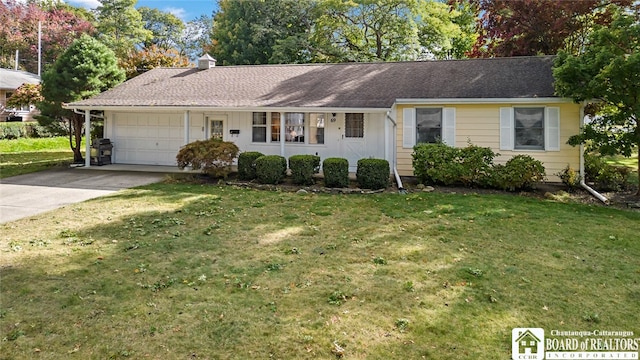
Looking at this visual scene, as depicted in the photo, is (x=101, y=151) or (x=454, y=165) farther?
(x=101, y=151)

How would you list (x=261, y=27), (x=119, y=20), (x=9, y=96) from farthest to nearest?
(x=119, y=20), (x=9, y=96), (x=261, y=27)

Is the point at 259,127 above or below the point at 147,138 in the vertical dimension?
above

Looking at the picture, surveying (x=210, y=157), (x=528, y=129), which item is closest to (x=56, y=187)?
(x=210, y=157)

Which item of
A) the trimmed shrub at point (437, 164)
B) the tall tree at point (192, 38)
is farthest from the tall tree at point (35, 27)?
the trimmed shrub at point (437, 164)

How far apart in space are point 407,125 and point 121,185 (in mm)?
8377

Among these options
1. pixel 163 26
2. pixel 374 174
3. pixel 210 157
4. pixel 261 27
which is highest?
pixel 163 26

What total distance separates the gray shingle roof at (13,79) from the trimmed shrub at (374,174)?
2896 cm

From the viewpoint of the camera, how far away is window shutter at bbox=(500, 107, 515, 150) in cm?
1164

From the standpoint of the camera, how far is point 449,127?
12.1 metres

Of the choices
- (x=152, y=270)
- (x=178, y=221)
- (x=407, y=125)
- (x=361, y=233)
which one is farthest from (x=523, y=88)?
(x=152, y=270)

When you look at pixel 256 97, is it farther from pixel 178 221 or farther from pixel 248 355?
pixel 248 355

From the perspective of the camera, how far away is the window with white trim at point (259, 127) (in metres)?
14.0

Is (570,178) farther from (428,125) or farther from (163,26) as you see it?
(163,26)

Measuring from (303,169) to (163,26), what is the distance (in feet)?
139
